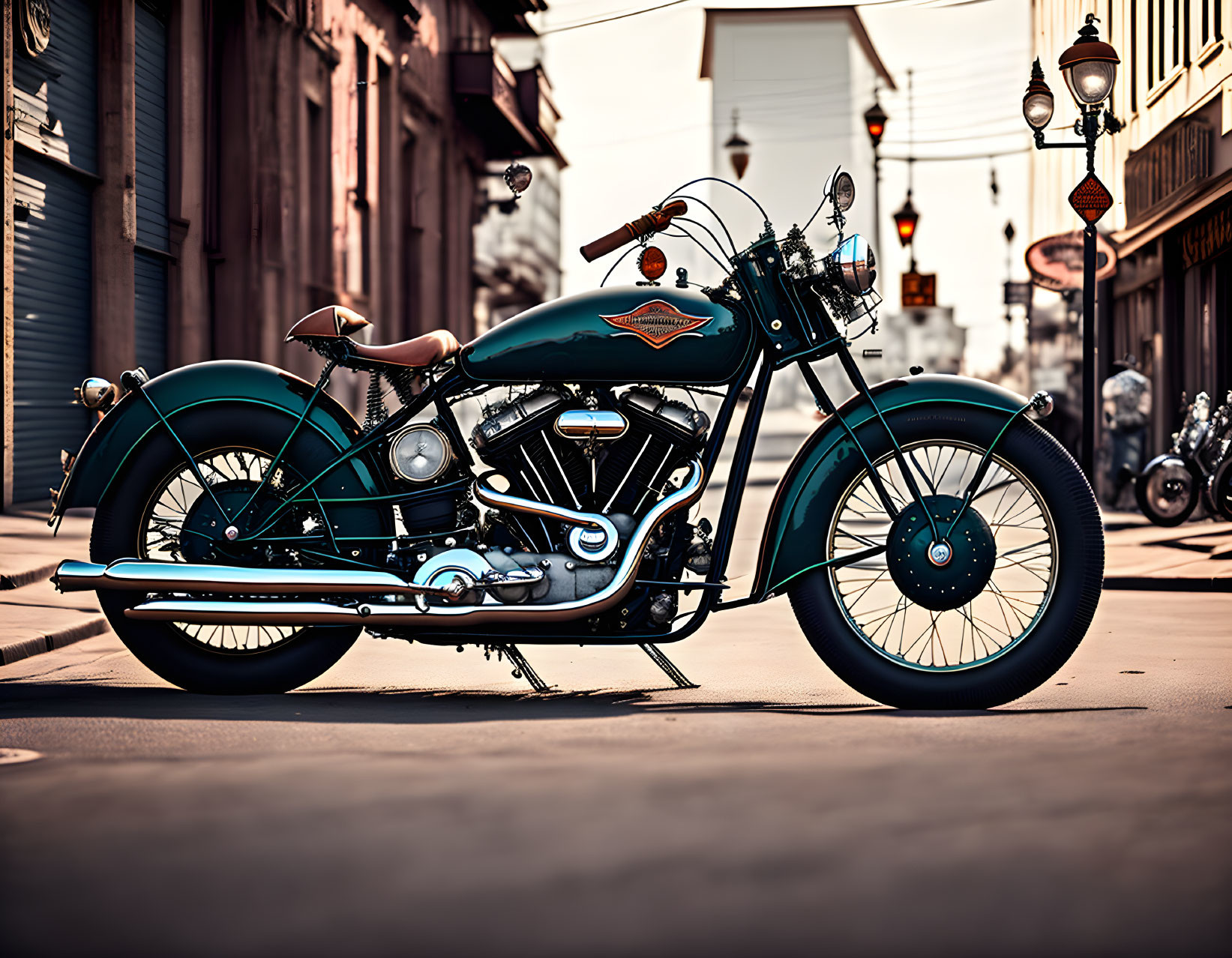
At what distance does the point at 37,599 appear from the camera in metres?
8.19

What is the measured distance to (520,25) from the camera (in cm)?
3656

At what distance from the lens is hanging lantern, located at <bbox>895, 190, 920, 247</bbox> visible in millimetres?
23984

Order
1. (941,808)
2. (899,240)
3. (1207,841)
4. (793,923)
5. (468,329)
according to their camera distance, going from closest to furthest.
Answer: (793,923) < (1207,841) < (941,808) < (899,240) < (468,329)

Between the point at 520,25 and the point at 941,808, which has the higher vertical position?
the point at 520,25

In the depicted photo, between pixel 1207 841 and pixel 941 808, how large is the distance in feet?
1.81

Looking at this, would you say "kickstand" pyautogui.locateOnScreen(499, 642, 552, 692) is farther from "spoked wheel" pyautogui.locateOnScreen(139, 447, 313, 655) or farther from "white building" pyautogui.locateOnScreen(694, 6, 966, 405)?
"white building" pyautogui.locateOnScreen(694, 6, 966, 405)

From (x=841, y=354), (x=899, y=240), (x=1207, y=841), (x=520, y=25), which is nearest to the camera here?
(x=1207, y=841)

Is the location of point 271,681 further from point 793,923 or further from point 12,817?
point 793,923

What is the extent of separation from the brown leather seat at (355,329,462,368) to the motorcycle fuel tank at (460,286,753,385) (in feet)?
0.52

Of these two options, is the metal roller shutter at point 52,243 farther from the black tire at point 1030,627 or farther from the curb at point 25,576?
the black tire at point 1030,627

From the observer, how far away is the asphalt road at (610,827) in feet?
8.55

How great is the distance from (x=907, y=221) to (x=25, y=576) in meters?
17.9

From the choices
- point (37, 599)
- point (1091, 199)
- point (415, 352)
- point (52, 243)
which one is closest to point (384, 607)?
point (415, 352)

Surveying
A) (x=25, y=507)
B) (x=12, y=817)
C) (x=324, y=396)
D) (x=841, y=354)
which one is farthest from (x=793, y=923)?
(x=25, y=507)
